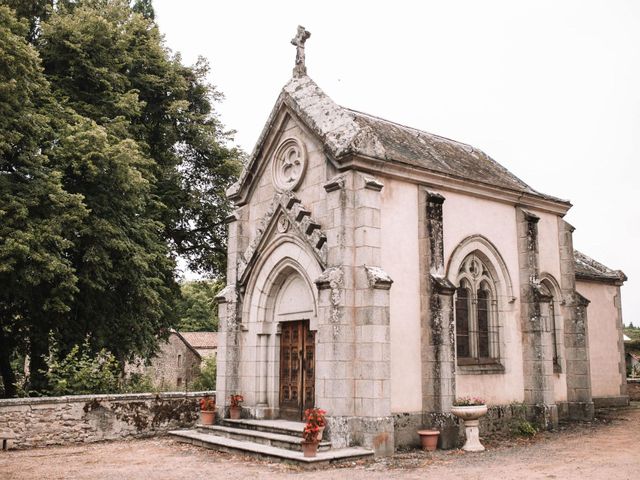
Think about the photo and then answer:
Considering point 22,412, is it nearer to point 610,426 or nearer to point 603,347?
point 610,426

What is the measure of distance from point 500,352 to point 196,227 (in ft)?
47.9

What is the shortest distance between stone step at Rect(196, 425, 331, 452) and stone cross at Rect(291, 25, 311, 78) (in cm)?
904

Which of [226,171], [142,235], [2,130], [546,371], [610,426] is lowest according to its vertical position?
[610,426]

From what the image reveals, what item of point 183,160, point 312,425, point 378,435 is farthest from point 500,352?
point 183,160

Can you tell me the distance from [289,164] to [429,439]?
24.2 ft

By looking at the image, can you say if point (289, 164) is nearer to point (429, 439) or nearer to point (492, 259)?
point (492, 259)

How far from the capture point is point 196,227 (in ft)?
85.7

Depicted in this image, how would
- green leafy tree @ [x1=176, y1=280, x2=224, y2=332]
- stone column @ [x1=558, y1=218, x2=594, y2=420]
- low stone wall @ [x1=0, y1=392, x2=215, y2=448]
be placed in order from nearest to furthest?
1. low stone wall @ [x1=0, y1=392, x2=215, y2=448]
2. stone column @ [x1=558, y1=218, x2=594, y2=420]
3. green leafy tree @ [x1=176, y1=280, x2=224, y2=332]

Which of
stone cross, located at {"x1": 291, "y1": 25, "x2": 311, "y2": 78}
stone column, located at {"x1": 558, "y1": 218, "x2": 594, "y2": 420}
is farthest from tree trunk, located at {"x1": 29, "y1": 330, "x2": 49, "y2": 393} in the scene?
stone column, located at {"x1": 558, "y1": 218, "x2": 594, "y2": 420}

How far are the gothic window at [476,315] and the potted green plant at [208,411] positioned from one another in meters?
6.44

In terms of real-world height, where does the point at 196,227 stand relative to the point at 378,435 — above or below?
above

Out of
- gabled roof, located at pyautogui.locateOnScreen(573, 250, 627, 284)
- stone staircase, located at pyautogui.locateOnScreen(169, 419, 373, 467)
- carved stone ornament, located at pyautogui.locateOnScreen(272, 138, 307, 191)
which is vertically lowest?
stone staircase, located at pyautogui.locateOnScreen(169, 419, 373, 467)

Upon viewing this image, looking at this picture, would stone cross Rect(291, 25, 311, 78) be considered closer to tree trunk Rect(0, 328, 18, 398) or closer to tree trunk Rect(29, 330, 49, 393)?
tree trunk Rect(29, 330, 49, 393)

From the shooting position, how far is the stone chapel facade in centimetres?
1287
